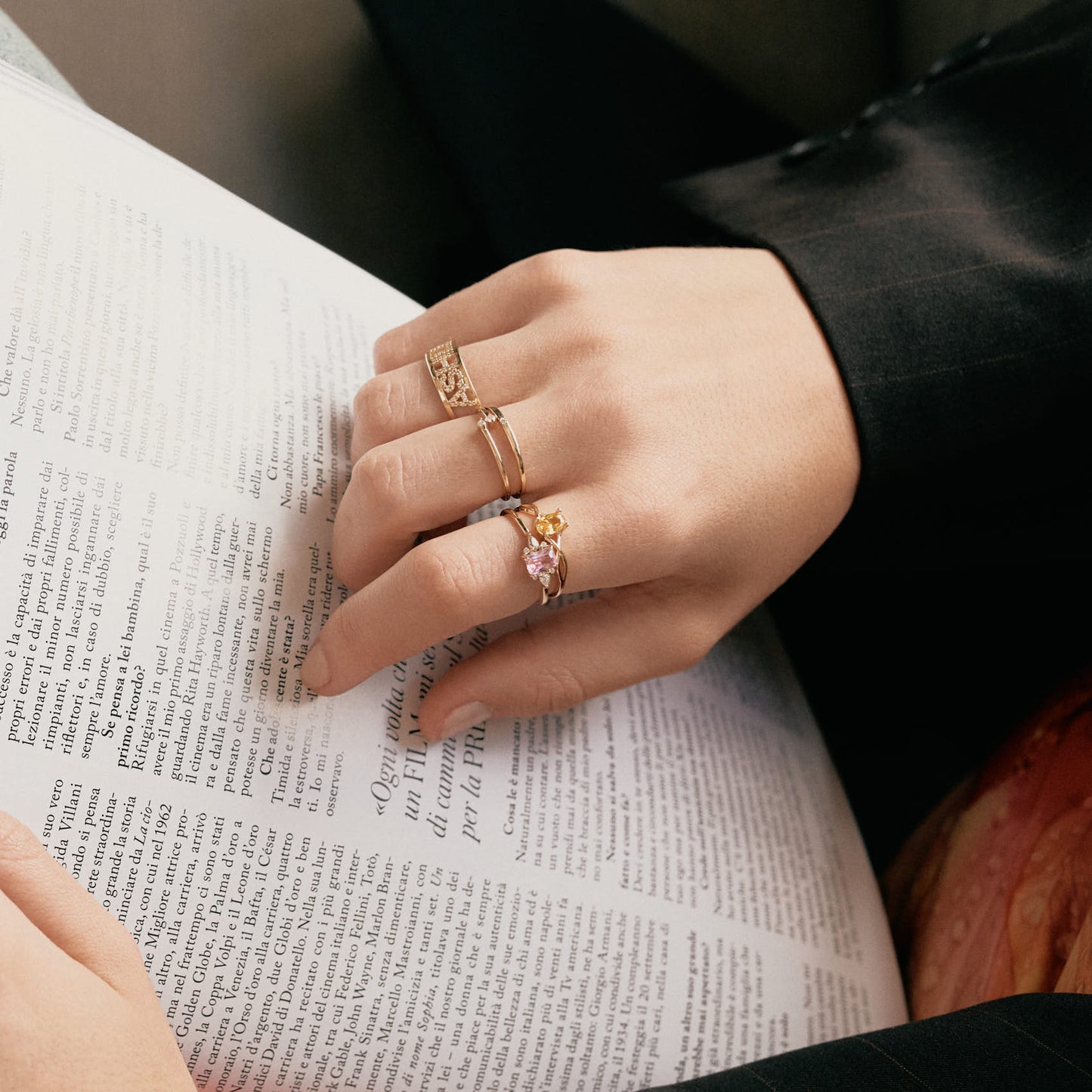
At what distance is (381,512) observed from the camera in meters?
0.45

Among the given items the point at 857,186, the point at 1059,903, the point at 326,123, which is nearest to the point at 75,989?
the point at 1059,903

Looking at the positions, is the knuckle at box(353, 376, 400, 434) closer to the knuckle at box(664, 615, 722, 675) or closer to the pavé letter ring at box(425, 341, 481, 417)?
the pavé letter ring at box(425, 341, 481, 417)

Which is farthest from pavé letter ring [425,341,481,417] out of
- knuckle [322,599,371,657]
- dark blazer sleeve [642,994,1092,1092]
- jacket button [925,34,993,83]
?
jacket button [925,34,993,83]

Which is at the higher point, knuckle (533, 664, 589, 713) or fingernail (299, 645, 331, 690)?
fingernail (299, 645, 331, 690)

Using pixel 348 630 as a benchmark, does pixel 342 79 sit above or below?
above

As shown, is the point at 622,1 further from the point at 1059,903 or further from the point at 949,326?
the point at 1059,903

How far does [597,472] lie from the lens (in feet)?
1.53

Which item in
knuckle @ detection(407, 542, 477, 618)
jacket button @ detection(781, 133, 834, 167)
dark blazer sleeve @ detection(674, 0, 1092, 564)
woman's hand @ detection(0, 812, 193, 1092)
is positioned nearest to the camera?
woman's hand @ detection(0, 812, 193, 1092)

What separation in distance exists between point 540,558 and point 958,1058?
0.29 metres

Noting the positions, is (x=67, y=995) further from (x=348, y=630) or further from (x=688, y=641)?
(x=688, y=641)

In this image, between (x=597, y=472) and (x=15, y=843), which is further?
(x=597, y=472)

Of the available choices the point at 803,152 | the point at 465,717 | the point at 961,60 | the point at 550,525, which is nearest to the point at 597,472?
the point at 550,525

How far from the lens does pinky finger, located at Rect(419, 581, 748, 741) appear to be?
48cm

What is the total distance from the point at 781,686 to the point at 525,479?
325 mm
